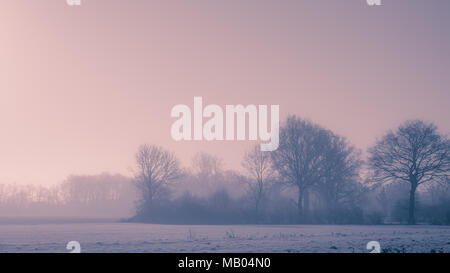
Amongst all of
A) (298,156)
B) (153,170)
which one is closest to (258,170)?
(298,156)

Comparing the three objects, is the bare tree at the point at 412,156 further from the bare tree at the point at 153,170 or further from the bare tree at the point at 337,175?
the bare tree at the point at 153,170

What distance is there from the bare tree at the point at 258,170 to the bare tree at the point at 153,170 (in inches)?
608

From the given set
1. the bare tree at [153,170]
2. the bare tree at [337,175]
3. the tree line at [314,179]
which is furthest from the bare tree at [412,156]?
the bare tree at [153,170]

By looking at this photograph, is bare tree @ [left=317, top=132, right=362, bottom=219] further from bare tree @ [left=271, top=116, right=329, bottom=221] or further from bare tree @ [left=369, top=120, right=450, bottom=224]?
bare tree @ [left=369, top=120, right=450, bottom=224]

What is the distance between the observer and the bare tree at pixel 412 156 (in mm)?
60750

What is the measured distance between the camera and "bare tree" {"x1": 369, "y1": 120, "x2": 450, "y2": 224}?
60.8 m

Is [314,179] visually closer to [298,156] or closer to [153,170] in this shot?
[298,156]

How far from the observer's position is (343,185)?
231 ft

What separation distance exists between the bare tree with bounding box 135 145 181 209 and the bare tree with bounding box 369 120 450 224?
114 ft

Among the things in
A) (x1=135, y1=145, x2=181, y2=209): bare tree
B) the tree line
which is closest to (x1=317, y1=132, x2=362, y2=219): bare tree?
the tree line

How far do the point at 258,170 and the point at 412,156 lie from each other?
22.5 metres
